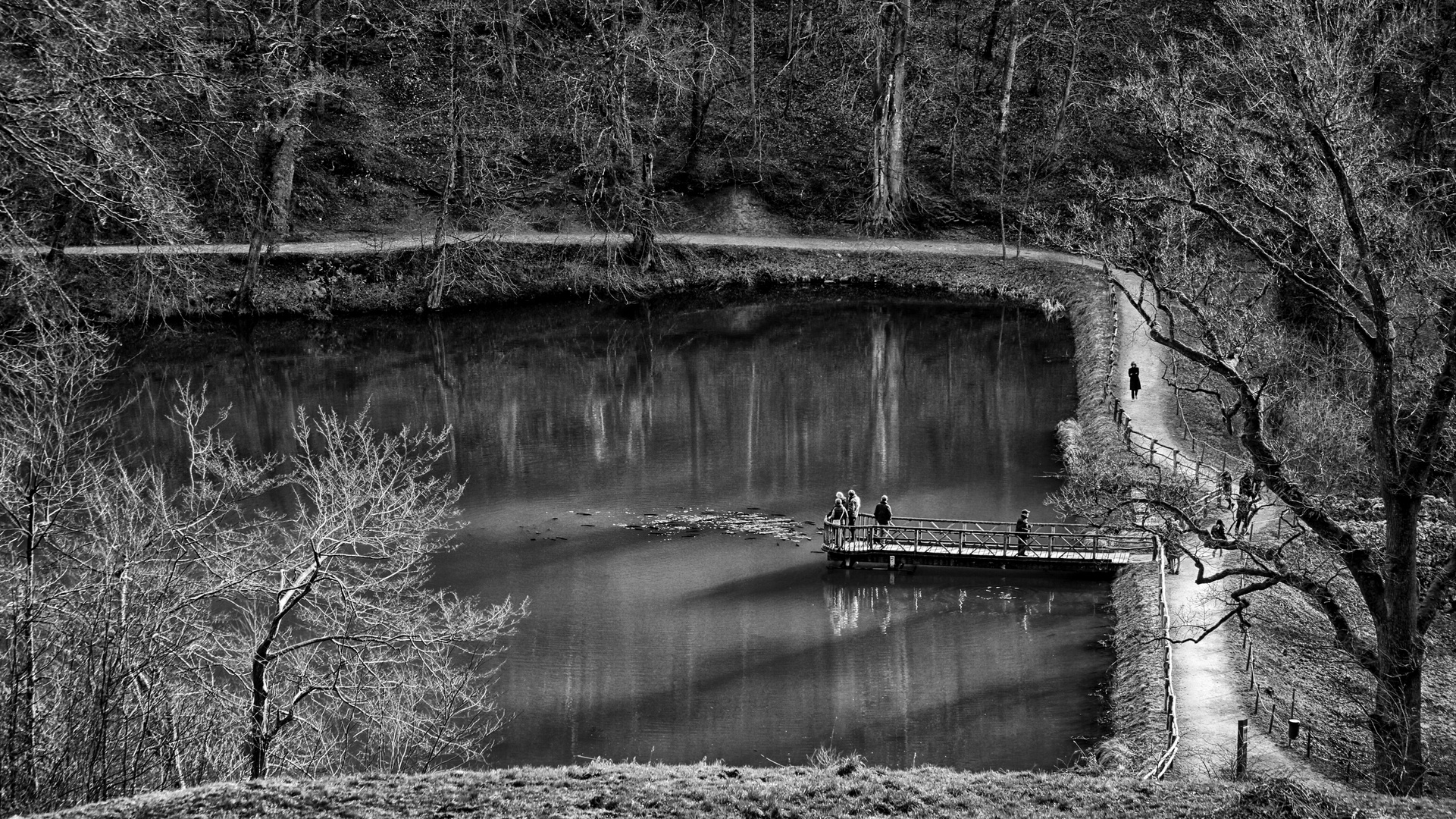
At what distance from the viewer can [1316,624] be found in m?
22.9

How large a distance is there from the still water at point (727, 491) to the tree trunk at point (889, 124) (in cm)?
606

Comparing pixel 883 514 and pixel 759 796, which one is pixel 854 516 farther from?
pixel 759 796

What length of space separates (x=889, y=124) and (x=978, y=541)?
91.9 feet

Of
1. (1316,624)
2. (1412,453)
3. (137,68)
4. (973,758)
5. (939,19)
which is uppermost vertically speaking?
(939,19)

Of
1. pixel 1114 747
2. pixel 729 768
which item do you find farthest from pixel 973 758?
pixel 729 768

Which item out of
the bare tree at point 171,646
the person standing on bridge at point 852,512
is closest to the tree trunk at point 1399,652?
the bare tree at point 171,646

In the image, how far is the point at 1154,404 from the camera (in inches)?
1309

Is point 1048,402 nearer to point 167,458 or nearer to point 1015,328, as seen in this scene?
point 1015,328

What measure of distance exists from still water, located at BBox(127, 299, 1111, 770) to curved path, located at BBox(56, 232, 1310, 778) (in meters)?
1.61

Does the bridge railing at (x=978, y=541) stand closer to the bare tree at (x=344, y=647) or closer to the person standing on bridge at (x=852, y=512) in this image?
the person standing on bridge at (x=852, y=512)

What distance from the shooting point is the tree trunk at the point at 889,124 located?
5016 centimetres

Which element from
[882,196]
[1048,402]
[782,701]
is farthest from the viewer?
[882,196]

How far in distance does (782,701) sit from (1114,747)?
4.99m

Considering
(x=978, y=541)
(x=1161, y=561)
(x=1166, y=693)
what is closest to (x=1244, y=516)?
(x=1166, y=693)
